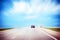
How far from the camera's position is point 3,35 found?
19.2ft

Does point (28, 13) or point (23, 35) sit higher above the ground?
point (28, 13)

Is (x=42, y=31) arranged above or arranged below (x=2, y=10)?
below

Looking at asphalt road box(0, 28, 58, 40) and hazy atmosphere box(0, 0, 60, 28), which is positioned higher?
hazy atmosphere box(0, 0, 60, 28)

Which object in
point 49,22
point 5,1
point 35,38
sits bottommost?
point 35,38

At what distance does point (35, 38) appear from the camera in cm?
577

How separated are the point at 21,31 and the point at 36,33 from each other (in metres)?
0.39

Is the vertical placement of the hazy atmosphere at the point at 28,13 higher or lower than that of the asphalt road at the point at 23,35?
higher

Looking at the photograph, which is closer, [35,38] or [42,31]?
[35,38]

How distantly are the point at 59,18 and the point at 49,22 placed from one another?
281 millimetres

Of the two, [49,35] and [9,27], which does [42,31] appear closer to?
[49,35]

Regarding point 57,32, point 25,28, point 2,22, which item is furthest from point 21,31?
point 57,32

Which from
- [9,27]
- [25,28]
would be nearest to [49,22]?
[25,28]

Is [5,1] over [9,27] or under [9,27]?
over

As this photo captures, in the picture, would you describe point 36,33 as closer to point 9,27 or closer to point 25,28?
point 25,28
